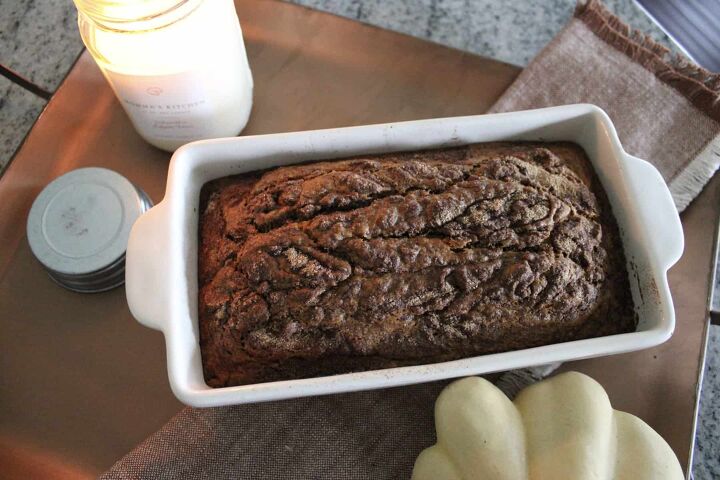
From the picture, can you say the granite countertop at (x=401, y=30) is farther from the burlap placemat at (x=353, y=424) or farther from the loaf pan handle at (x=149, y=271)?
the loaf pan handle at (x=149, y=271)

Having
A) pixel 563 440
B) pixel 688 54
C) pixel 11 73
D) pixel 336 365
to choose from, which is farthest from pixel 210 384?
pixel 688 54

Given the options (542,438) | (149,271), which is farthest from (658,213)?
(149,271)

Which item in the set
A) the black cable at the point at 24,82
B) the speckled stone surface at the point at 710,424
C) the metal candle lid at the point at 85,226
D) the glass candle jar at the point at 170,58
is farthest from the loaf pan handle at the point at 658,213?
the black cable at the point at 24,82

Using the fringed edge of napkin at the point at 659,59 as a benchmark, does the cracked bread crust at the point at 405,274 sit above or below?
below

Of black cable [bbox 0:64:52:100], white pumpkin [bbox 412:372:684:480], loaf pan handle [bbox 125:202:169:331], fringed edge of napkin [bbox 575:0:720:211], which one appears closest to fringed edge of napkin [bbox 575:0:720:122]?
fringed edge of napkin [bbox 575:0:720:211]

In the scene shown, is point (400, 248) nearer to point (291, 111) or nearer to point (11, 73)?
point (291, 111)

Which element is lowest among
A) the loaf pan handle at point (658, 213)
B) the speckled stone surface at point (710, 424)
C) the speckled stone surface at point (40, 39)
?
the speckled stone surface at point (40, 39)

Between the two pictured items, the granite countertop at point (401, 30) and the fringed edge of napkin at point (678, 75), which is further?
the granite countertop at point (401, 30)
